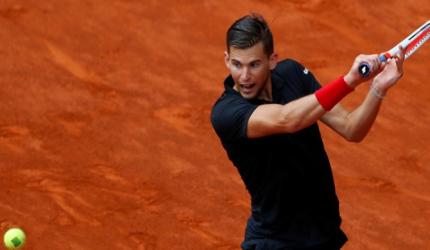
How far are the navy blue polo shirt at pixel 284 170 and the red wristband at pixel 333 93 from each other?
477 mm

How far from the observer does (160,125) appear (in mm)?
9773

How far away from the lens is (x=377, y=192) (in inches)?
353

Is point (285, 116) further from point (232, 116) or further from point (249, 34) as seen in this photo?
point (249, 34)

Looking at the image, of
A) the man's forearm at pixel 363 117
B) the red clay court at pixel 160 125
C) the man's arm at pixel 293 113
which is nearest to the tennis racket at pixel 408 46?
the man's arm at pixel 293 113

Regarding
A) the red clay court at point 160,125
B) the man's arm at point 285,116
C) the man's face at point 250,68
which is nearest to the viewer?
the man's arm at point 285,116

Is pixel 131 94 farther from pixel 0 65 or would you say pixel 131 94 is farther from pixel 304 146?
pixel 304 146

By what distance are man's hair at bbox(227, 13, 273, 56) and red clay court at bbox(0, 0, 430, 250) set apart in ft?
10.5

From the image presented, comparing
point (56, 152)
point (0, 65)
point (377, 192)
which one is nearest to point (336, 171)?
point (377, 192)

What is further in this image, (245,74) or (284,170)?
(284,170)

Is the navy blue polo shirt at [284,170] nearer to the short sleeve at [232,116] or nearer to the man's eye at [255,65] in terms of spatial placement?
the short sleeve at [232,116]

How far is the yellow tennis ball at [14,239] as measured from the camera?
25.8ft

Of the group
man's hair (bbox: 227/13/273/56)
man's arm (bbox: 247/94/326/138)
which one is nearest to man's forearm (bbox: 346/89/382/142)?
man's arm (bbox: 247/94/326/138)

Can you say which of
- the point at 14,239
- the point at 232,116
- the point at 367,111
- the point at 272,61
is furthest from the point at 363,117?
the point at 14,239

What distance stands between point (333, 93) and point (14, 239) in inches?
148
